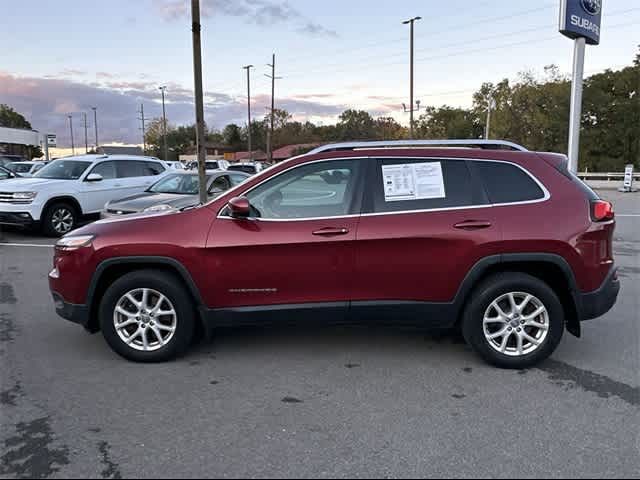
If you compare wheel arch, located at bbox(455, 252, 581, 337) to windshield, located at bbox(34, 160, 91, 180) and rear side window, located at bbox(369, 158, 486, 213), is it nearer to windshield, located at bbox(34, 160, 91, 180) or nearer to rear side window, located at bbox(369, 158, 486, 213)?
rear side window, located at bbox(369, 158, 486, 213)

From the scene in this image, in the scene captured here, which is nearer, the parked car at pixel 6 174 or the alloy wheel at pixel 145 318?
the alloy wheel at pixel 145 318

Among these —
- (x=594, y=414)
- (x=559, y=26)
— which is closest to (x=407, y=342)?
(x=594, y=414)

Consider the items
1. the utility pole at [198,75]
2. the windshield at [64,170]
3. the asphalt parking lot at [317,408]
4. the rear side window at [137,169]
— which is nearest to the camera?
the asphalt parking lot at [317,408]

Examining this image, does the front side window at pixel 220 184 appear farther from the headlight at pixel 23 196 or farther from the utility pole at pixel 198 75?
the headlight at pixel 23 196

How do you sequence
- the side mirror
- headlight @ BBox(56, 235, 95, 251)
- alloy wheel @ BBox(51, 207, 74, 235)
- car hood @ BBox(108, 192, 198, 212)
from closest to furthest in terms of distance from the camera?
1. the side mirror
2. headlight @ BBox(56, 235, 95, 251)
3. car hood @ BBox(108, 192, 198, 212)
4. alloy wheel @ BBox(51, 207, 74, 235)

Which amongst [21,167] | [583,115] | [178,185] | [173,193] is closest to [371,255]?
[173,193]

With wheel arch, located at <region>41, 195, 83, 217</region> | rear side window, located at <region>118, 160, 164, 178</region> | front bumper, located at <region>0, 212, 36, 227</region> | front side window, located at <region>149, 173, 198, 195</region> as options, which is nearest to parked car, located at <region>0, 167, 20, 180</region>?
rear side window, located at <region>118, 160, 164, 178</region>

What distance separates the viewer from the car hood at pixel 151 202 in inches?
361

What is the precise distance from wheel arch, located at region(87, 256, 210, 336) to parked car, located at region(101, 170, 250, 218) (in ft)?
14.8

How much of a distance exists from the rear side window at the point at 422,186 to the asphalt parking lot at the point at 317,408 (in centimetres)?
131

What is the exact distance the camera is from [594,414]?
3445 mm

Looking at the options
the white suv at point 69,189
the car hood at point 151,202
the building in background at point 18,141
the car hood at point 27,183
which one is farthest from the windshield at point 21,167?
the building in background at point 18,141

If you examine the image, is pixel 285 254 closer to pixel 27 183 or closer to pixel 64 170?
pixel 27 183

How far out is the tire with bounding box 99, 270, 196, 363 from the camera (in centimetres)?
421
